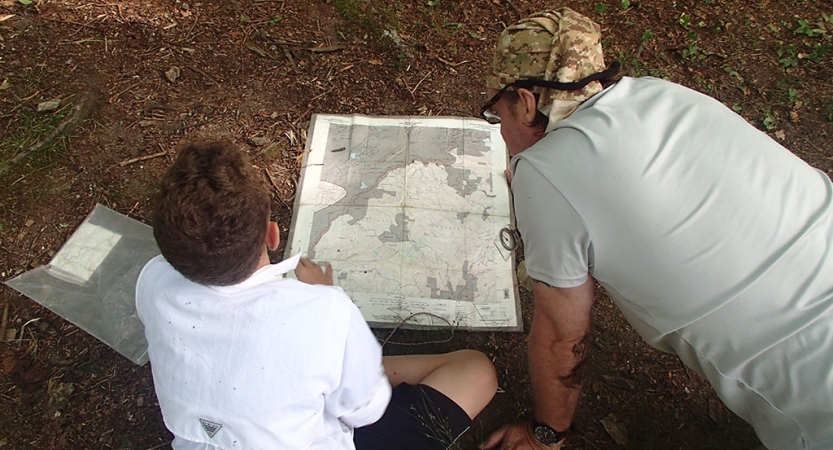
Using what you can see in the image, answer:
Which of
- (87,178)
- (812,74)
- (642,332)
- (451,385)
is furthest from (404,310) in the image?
(812,74)

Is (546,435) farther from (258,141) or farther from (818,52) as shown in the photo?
(818,52)

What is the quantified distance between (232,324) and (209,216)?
0.23 metres

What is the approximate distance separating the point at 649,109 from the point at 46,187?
2534mm

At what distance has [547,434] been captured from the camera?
168 cm

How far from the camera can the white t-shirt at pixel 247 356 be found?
1.03 meters

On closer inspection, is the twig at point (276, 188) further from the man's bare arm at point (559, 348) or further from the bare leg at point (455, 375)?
the man's bare arm at point (559, 348)

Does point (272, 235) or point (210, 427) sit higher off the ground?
point (272, 235)

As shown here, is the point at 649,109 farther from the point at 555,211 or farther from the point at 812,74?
the point at 812,74

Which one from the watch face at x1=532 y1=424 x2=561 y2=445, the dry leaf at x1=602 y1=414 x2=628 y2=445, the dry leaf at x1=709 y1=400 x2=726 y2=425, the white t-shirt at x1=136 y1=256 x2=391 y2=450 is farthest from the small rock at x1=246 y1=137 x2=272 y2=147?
the dry leaf at x1=709 y1=400 x2=726 y2=425

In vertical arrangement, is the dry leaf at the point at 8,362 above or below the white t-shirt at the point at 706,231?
below

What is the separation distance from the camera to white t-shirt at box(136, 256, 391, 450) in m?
1.03

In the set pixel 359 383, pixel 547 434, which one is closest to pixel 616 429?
pixel 547 434

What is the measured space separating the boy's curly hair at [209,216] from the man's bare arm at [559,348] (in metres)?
0.79

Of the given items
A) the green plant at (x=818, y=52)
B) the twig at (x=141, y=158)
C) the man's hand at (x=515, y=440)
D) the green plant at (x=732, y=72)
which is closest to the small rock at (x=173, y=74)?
the twig at (x=141, y=158)
